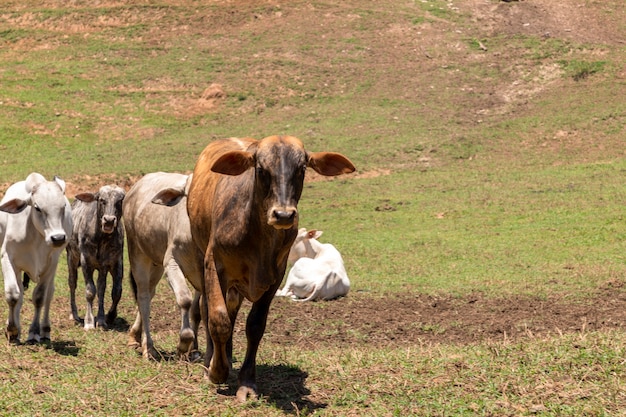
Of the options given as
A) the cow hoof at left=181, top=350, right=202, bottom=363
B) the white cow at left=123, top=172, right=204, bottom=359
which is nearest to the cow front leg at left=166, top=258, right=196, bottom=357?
the white cow at left=123, top=172, right=204, bottom=359

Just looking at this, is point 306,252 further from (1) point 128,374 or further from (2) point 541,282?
(1) point 128,374

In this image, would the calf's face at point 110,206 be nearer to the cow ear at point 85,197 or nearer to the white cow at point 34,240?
the cow ear at point 85,197

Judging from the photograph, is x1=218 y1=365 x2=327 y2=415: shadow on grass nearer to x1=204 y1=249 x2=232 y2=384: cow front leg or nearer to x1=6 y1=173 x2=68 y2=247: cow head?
x1=204 y1=249 x2=232 y2=384: cow front leg

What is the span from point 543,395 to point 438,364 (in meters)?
1.17

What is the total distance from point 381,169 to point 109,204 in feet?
52.3

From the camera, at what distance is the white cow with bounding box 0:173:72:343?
9.59 m

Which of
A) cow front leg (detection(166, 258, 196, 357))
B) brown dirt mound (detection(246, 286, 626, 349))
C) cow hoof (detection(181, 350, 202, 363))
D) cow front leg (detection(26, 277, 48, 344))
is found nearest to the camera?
cow front leg (detection(166, 258, 196, 357))

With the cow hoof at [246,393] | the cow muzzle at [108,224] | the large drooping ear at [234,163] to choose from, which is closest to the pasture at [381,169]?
the cow hoof at [246,393]

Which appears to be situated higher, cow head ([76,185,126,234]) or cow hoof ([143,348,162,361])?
cow head ([76,185,126,234])

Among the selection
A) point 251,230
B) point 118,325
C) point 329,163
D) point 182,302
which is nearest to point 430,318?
point 118,325

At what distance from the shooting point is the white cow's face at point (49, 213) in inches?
372

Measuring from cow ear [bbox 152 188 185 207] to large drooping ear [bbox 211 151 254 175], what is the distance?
1864 mm

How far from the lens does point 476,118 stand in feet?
103

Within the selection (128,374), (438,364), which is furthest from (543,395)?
(128,374)
